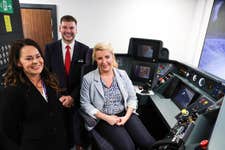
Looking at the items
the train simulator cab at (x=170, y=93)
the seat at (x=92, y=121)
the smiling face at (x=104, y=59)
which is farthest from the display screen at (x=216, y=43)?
the seat at (x=92, y=121)

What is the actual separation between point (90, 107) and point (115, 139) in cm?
37

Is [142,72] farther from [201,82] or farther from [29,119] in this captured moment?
[29,119]

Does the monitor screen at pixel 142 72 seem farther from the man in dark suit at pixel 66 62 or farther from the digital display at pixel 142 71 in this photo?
the man in dark suit at pixel 66 62

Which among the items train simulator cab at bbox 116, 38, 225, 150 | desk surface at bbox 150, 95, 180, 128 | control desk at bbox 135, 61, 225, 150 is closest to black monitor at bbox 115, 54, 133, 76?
train simulator cab at bbox 116, 38, 225, 150

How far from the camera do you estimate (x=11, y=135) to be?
1.10 metres

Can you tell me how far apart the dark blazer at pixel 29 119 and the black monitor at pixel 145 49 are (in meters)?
1.46

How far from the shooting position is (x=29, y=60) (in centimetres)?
109

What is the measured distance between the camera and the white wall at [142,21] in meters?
3.19

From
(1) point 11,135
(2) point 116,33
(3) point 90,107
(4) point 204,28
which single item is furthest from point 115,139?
(4) point 204,28

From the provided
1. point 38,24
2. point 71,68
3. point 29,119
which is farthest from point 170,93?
point 38,24

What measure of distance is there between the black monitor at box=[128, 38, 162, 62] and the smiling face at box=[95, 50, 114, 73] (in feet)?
2.71

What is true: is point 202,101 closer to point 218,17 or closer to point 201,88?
point 201,88

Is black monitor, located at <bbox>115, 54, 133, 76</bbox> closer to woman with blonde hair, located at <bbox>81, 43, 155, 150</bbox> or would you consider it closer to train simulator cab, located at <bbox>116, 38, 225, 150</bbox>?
train simulator cab, located at <bbox>116, 38, 225, 150</bbox>

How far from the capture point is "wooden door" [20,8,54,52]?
3.32 metres
